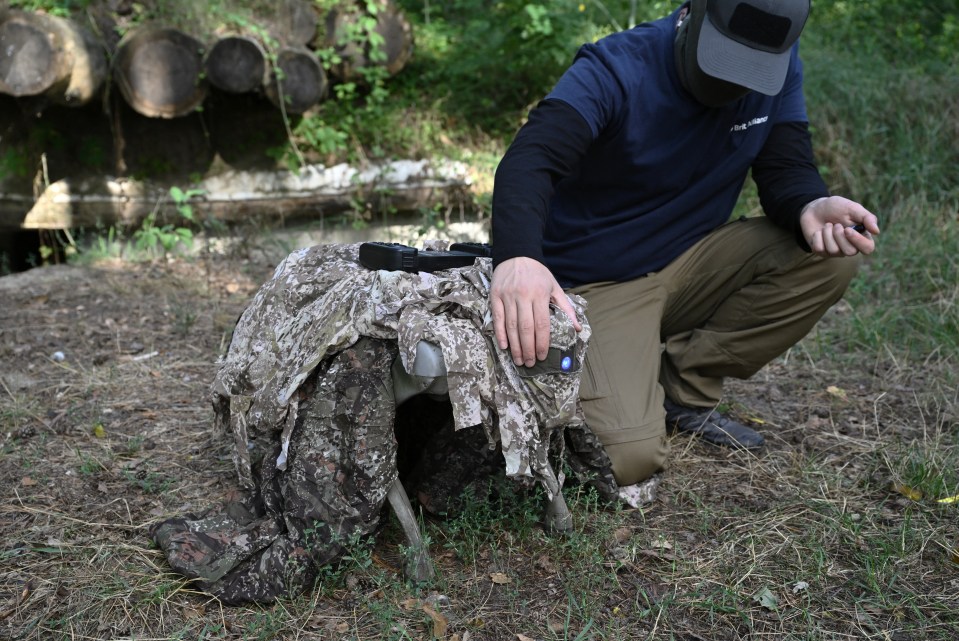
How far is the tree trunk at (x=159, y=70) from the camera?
495cm

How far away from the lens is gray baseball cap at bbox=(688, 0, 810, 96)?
8.66 feet

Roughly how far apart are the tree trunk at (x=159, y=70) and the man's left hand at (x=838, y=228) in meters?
3.61

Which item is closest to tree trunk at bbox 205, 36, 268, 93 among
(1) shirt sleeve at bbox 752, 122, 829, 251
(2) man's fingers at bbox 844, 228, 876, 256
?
(1) shirt sleeve at bbox 752, 122, 829, 251

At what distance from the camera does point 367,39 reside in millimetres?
5828

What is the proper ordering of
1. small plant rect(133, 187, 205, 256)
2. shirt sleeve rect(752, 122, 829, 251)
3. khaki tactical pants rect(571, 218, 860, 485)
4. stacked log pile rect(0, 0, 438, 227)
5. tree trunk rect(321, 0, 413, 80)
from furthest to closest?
1. tree trunk rect(321, 0, 413, 80)
2. small plant rect(133, 187, 205, 256)
3. stacked log pile rect(0, 0, 438, 227)
4. shirt sleeve rect(752, 122, 829, 251)
5. khaki tactical pants rect(571, 218, 860, 485)

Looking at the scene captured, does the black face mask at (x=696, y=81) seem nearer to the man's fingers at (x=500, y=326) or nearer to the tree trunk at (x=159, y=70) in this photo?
the man's fingers at (x=500, y=326)

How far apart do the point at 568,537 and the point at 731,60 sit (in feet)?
5.01

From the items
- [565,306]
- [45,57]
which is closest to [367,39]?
[45,57]

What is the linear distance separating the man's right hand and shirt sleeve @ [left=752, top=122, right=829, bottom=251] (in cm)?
125

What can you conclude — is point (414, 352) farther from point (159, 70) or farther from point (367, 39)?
point (367, 39)

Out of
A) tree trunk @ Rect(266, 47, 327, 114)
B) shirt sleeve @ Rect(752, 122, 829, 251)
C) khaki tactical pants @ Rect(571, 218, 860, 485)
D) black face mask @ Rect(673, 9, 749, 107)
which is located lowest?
khaki tactical pants @ Rect(571, 218, 860, 485)

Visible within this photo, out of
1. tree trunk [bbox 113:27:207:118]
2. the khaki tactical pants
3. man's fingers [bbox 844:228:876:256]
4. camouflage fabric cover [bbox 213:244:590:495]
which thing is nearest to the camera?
camouflage fabric cover [bbox 213:244:590:495]

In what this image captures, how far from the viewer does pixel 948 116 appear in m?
5.78

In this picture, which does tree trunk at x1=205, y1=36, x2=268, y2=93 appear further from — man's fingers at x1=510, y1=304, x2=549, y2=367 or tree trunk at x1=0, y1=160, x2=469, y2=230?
man's fingers at x1=510, y1=304, x2=549, y2=367
